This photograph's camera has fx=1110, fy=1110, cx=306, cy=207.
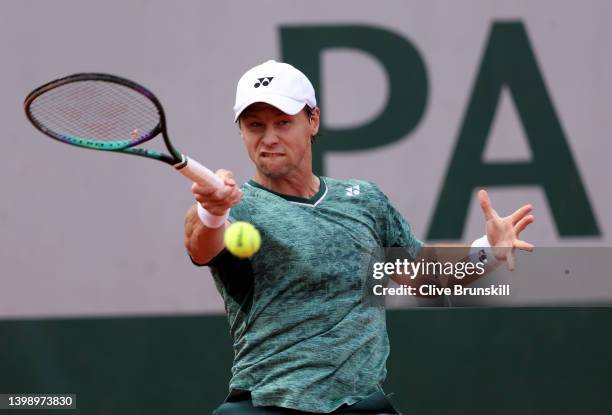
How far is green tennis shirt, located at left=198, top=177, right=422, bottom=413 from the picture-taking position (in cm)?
294

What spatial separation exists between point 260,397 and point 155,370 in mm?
2228

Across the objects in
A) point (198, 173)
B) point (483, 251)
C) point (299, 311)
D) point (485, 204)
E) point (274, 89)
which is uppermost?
point (274, 89)

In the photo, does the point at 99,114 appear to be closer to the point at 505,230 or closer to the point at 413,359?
the point at 505,230

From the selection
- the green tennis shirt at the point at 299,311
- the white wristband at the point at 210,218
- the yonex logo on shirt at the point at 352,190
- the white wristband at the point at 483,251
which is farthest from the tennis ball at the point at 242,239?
the white wristband at the point at 483,251

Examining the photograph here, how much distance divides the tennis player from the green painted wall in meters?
1.92

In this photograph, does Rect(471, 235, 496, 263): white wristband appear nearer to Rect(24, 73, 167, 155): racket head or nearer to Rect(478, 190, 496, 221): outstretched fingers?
Rect(478, 190, 496, 221): outstretched fingers

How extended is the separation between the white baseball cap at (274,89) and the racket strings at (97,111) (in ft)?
0.88

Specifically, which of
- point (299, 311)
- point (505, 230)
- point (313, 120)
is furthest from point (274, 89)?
point (505, 230)

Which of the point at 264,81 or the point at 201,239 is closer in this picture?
the point at 201,239

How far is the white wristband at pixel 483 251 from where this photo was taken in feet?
10.9

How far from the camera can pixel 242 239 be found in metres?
2.67

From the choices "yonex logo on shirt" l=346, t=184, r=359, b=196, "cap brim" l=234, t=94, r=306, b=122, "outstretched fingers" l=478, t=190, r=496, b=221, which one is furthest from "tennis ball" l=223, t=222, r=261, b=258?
"outstretched fingers" l=478, t=190, r=496, b=221

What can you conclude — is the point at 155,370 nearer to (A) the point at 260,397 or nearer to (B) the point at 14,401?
(B) the point at 14,401

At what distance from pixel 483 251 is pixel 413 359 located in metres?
1.78
